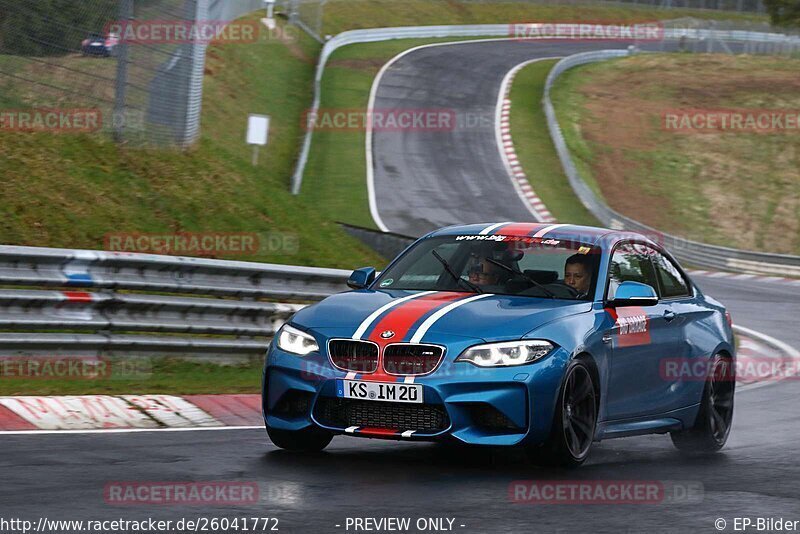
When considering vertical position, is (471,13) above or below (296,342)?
above

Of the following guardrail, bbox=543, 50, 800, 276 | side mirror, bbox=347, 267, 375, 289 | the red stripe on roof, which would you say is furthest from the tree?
side mirror, bbox=347, 267, 375, 289

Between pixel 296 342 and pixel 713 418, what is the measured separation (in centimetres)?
336

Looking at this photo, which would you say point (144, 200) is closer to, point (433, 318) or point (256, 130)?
point (433, 318)

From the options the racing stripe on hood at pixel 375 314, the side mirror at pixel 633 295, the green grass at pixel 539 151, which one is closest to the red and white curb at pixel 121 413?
the racing stripe on hood at pixel 375 314

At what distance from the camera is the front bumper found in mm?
7324

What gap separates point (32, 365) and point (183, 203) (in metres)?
Result: 5.07

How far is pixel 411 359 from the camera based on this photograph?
7441 mm

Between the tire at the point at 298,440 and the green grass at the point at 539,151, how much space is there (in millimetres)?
24246

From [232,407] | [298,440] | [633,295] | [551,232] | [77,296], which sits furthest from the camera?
[77,296]

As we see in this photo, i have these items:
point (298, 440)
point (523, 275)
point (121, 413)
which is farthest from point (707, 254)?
point (298, 440)

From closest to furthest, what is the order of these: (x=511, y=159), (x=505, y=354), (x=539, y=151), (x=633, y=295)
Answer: (x=505, y=354) → (x=633, y=295) → (x=511, y=159) → (x=539, y=151)

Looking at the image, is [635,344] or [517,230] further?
[517,230]

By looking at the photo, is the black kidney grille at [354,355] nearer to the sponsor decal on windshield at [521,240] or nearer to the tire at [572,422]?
the tire at [572,422]

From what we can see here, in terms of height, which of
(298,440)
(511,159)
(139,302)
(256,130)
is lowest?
(298,440)
